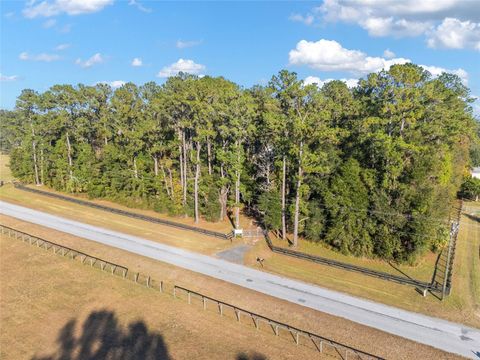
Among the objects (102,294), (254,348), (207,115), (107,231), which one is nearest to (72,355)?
(102,294)

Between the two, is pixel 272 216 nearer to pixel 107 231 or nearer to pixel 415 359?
pixel 107 231

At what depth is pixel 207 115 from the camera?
132 ft

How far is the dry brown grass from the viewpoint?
64.8ft

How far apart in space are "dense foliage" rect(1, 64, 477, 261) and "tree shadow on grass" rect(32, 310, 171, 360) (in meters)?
20.4

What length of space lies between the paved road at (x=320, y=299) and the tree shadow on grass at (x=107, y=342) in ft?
29.3

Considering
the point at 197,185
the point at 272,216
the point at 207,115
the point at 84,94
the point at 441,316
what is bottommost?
the point at 441,316

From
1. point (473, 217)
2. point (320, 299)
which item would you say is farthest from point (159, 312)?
point (473, 217)

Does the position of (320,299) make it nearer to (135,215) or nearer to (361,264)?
(361,264)

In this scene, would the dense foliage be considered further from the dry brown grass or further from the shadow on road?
the shadow on road

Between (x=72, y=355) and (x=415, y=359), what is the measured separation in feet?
62.8

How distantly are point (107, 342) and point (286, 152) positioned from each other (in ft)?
81.6

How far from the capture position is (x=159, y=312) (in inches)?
926

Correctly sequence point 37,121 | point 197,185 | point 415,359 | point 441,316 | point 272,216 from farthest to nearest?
point 37,121 < point 197,185 < point 272,216 < point 441,316 < point 415,359

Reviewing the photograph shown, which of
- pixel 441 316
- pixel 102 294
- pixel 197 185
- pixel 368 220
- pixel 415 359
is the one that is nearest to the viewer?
pixel 415 359
